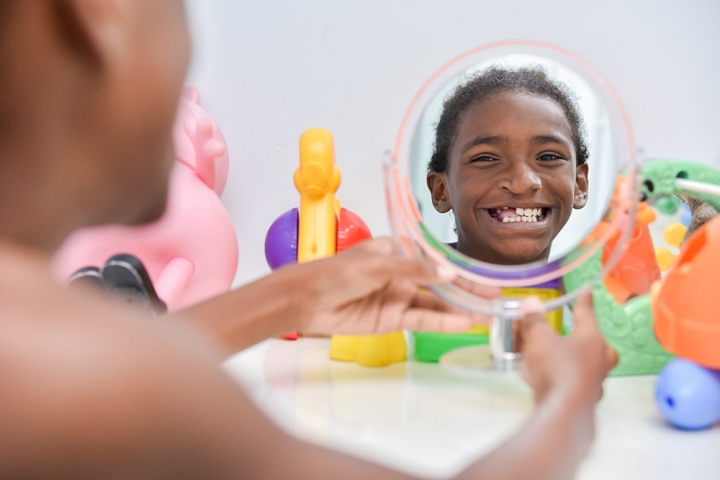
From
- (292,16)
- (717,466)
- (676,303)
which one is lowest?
(717,466)

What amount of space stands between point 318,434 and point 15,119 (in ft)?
1.27

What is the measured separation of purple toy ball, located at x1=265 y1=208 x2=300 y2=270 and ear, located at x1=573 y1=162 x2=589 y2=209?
0.41m

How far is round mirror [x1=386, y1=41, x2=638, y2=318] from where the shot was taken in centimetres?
69

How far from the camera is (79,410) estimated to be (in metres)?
0.23

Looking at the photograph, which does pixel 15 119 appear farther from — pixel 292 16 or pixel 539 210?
pixel 292 16

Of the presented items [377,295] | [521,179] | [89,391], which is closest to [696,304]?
[377,295]

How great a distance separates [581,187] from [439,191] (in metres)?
0.19

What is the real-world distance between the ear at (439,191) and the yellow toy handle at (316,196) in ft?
0.52

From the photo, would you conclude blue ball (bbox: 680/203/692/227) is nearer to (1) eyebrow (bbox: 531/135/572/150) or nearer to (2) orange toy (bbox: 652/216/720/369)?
(1) eyebrow (bbox: 531/135/572/150)

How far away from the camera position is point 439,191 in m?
0.98

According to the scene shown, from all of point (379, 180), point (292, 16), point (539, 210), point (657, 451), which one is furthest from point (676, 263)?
point (292, 16)

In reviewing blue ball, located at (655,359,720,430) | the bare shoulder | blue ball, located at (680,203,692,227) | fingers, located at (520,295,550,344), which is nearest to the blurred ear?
the bare shoulder

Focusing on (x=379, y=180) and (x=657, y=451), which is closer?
(x=657, y=451)

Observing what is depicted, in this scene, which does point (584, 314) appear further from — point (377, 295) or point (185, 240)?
point (185, 240)
